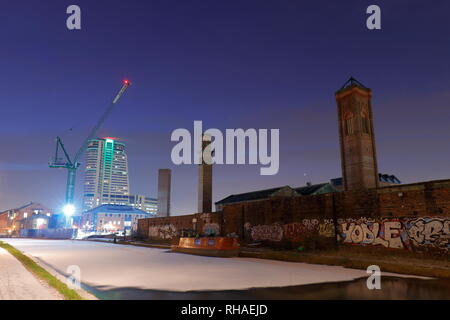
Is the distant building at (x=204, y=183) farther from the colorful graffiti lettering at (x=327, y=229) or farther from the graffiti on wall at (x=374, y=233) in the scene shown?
the graffiti on wall at (x=374, y=233)

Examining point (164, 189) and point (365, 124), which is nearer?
point (365, 124)

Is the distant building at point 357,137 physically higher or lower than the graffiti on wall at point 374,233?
higher

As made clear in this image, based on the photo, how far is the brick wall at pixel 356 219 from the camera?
14.4 meters

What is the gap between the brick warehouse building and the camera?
14609 mm

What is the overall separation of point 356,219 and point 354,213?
1.19 feet

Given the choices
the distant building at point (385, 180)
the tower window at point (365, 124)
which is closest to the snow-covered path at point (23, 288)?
the tower window at point (365, 124)

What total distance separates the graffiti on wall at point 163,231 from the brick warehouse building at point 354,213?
0.68 feet

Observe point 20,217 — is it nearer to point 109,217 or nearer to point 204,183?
point 109,217

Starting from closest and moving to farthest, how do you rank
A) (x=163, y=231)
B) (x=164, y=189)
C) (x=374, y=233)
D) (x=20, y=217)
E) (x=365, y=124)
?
(x=374, y=233), (x=365, y=124), (x=163, y=231), (x=164, y=189), (x=20, y=217)

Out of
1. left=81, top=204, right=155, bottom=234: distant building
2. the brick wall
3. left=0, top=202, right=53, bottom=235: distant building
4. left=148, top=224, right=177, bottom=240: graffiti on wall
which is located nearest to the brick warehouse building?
the brick wall

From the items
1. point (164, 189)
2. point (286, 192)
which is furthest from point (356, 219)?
point (164, 189)

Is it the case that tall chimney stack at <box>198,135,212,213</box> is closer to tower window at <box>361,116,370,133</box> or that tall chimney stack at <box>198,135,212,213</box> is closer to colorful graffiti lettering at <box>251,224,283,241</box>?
colorful graffiti lettering at <box>251,224,283,241</box>

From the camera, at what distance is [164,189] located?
4616cm
